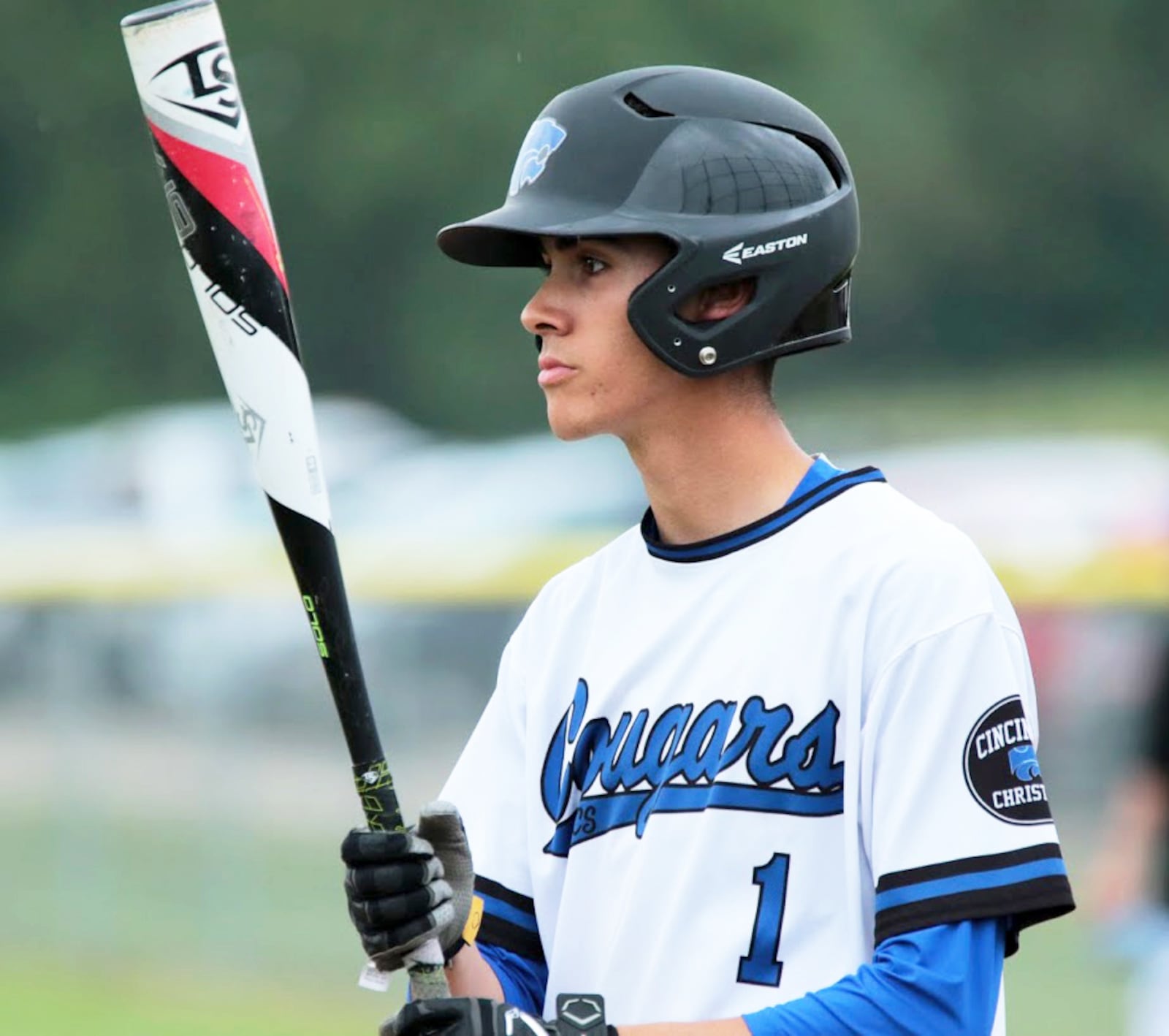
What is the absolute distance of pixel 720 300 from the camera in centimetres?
284

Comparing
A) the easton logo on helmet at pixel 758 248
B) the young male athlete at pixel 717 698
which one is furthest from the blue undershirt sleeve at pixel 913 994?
the easton logo on helmet at pixel 758 248

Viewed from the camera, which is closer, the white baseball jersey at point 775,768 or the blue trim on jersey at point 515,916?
the white baseball jersey at point 775,768

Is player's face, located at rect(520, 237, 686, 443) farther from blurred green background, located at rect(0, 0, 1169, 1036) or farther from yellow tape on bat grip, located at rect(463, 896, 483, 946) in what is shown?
blurred green background, located at rect(0, 0, 1169, 1036)

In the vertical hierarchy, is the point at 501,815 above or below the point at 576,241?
below

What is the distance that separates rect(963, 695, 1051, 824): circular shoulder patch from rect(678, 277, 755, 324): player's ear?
67 centimetres

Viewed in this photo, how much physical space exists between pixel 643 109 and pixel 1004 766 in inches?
40.3

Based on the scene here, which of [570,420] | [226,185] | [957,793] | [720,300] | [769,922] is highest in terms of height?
[226,185]

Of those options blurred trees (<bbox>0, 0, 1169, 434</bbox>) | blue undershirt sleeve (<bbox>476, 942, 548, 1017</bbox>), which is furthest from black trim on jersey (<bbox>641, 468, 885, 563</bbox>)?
blurred trees (<bbox>0, 0, 1169, 434</bbox>)

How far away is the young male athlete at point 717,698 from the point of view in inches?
98.2

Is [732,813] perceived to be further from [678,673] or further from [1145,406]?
[1145,406]

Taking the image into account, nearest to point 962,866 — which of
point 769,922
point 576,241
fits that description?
point 769,922

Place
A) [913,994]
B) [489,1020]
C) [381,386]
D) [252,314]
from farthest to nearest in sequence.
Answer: [381,386]
[252,314]
[489,1020]
[913,994]

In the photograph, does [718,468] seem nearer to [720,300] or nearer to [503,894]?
[720,300]

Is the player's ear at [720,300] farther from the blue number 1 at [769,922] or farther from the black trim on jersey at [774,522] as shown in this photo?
the blue number 1 at [769,922]
